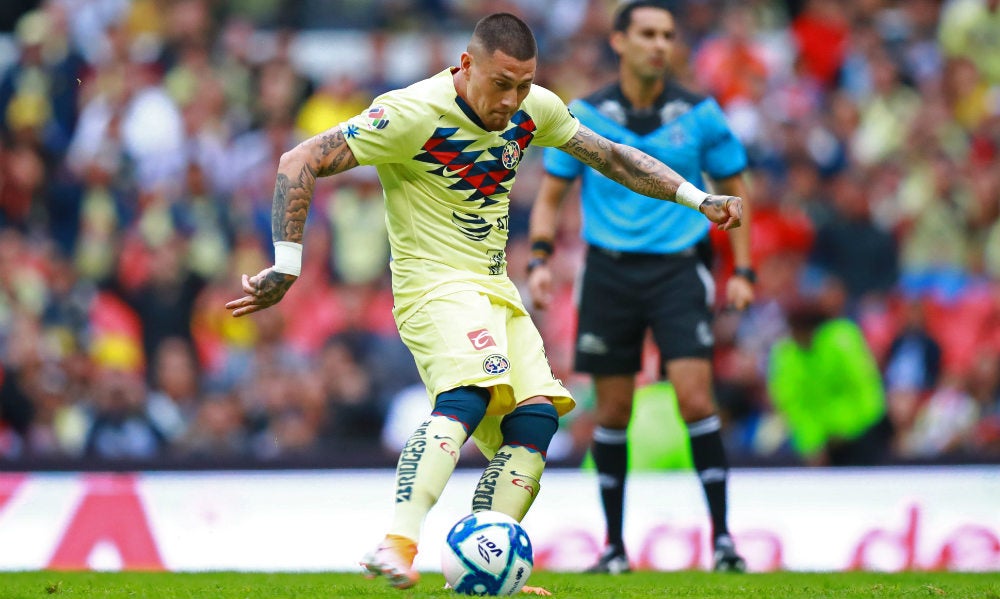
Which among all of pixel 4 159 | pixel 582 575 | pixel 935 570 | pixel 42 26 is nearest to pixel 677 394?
pixel 582 575

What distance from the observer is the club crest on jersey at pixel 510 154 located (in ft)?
19.9

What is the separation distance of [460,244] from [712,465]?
Answer: 2.49 m

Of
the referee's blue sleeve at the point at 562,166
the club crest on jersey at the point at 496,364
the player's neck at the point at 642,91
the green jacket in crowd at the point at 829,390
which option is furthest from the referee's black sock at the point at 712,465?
the green jacket in crowd at the point at 829,390

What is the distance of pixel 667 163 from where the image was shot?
8.02 m

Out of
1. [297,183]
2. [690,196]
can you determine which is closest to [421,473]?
[297,183]

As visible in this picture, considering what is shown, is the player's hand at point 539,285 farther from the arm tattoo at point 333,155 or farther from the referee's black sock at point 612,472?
the arm tattoo at point 333,155

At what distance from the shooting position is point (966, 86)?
49.3ft

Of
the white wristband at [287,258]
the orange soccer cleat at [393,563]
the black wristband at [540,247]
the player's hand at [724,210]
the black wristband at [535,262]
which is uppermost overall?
the player's hand at [724,210]

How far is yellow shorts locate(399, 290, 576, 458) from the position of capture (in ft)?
19.0

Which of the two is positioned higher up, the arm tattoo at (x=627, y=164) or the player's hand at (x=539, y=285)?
the arm tattoo at (x=627, y=164)

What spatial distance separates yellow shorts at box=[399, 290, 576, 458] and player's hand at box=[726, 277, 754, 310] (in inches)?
87.0

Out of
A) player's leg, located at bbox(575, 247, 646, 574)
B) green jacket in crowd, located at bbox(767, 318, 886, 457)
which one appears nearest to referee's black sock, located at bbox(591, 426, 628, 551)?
player's leg, located at bbox(575, 247, 646, 574)

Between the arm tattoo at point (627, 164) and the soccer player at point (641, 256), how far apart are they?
60.6 inches

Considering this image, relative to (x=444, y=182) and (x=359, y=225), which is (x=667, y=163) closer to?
(x=444, y=182)
